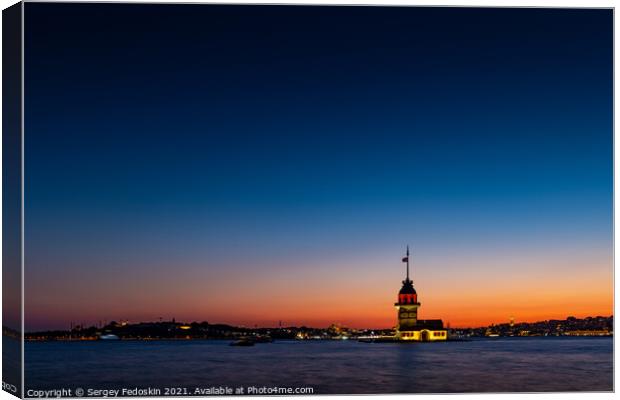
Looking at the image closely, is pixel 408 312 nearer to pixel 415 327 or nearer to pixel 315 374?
pixel 415 327

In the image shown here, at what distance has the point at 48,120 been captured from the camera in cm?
1270

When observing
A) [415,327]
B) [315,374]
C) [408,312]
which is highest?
[408,312]

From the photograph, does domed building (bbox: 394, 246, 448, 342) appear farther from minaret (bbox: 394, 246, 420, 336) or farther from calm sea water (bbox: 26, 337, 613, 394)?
calm sea water (bbox: 26, 337, 613, 394)

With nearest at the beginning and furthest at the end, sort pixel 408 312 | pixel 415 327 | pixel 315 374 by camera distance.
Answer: pixel 315 374 → pixel 408 312 → pixel 415 327

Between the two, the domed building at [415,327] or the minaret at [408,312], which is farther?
the domed building at [415,327]

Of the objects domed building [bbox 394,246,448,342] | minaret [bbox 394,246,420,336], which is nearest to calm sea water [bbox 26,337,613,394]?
minaret [bbox 394,246,420,336]

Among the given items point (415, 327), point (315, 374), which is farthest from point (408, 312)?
point (315, 374)

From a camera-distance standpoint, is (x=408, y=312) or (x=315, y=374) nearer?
(x=315, y=374)

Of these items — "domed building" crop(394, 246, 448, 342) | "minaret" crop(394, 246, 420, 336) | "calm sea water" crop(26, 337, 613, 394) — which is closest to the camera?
"calm sea water" crop(26, 337, 613, 394)

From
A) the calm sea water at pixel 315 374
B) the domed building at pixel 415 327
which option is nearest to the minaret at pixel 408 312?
the domed building at pixel 415 327

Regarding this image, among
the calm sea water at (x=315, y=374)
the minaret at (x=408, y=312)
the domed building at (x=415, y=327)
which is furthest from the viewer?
the domed building at (x=415, y=327)

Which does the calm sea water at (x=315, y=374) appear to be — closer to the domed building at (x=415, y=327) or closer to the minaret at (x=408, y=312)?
the minaret at (x=408, y=312)

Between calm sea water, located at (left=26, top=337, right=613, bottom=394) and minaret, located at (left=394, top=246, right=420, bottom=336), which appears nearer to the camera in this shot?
calm sea water, located at (left=26, top=337, right=613, bottom=394)

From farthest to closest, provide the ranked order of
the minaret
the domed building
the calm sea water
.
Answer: the domed building → the minaret → the calm sea water
